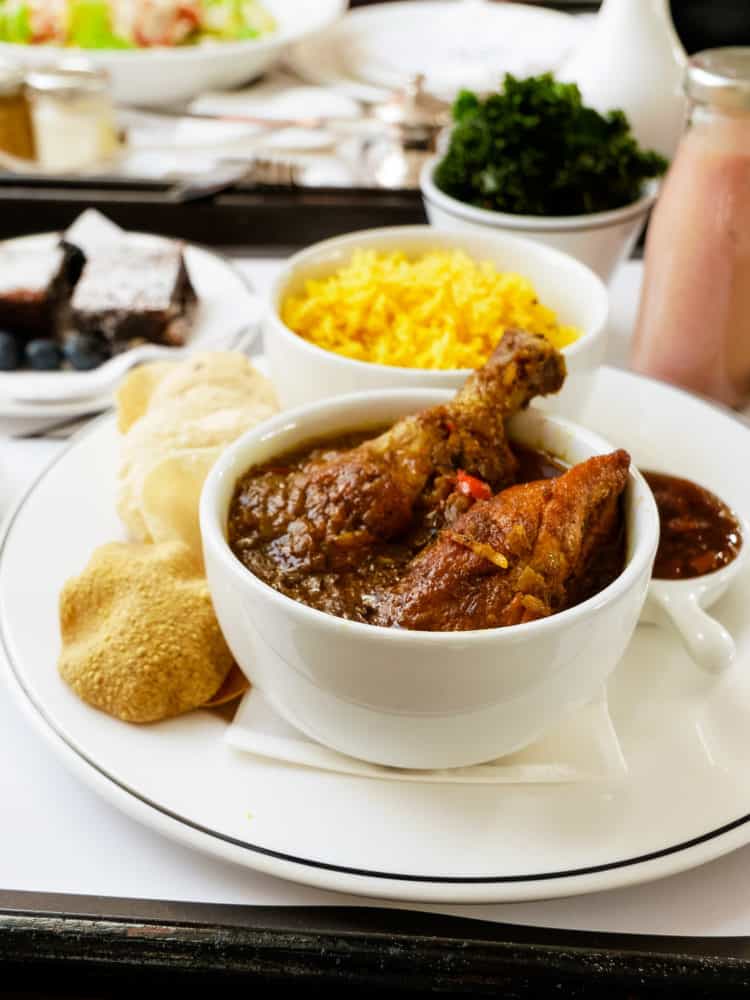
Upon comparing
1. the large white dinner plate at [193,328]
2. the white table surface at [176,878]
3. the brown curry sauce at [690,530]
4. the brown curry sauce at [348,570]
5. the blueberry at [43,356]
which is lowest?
the blueberry at [43,356]

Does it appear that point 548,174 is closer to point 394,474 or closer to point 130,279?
point 130,279

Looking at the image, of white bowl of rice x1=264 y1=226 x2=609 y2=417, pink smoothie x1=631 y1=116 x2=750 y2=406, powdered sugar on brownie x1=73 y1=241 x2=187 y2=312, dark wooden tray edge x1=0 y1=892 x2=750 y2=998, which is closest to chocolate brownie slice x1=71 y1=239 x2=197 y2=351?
powdered sugar on brownie x1=73 y1=241 x2=187 y2=312

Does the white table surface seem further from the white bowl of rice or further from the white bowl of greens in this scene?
the white bowl of greens

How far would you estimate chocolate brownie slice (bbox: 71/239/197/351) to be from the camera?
2.31 m

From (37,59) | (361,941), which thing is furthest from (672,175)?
(37,59)

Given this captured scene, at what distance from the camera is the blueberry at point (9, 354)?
2.22 meters

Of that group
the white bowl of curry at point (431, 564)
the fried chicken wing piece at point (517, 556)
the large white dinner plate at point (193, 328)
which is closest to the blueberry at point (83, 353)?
the large white dinner plate at point (193, 328)

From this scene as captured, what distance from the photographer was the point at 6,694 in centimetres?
137

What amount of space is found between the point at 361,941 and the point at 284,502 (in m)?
0.51

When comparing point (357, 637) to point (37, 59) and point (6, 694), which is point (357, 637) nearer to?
point (6, 694)

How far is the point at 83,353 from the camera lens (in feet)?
7.43

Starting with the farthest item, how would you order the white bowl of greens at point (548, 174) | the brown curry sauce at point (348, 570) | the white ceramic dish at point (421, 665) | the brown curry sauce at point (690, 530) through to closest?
the white bowl of greens at point (548, 174) < the brown curry sauce at point (690, 530) < the brown curry sauce at point (348, 570) < the white ceramic dish at point (421, 665)

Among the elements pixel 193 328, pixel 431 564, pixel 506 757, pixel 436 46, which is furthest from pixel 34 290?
pixel 436 46

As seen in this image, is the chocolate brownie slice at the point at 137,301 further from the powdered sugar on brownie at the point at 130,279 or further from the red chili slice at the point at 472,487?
the red chili slice at the point at 472,487
